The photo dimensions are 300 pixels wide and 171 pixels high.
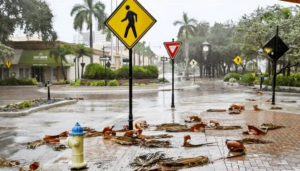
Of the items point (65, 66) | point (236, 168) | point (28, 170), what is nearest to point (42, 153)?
point (28, 170)

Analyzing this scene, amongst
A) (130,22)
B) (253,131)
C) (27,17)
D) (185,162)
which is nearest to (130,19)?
(130,22)

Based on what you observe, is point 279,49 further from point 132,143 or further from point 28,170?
point 28,170

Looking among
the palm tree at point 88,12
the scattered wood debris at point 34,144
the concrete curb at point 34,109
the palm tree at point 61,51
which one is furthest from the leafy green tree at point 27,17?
the scattered wood debris at point 34,144

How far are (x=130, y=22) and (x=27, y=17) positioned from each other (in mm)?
42110

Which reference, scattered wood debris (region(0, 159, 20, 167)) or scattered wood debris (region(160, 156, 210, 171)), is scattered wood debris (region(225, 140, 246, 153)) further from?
scattered wood debris (region(0, 159, 20, 167))

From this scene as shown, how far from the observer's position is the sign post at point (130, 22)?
8.84 meters

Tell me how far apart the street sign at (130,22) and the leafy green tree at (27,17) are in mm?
40124

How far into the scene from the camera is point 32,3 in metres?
48.5

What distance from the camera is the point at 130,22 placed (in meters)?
8.86

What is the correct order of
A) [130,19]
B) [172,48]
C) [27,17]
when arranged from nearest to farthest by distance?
1. [130,19]
2. [172,48]
3. [27,17]

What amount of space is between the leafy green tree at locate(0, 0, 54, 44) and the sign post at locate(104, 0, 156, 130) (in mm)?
40124

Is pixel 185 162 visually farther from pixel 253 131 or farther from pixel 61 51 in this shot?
pixel 61 51

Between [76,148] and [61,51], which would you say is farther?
[61,51]

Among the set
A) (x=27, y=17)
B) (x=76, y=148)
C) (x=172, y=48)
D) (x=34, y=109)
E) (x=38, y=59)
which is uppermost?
(x=27, y=17)
